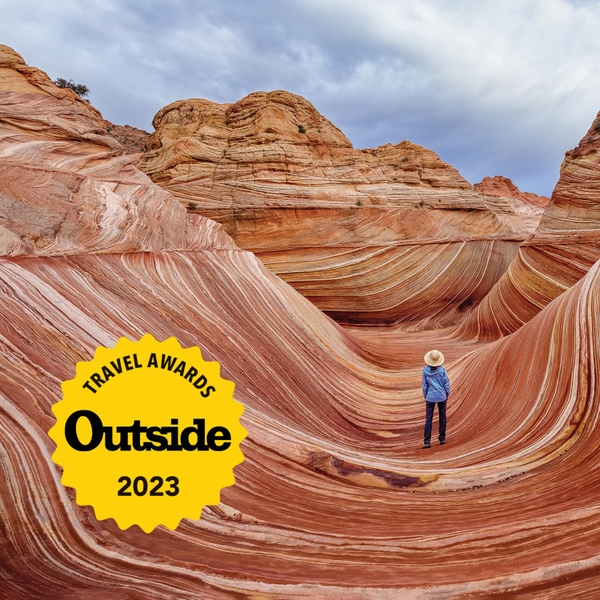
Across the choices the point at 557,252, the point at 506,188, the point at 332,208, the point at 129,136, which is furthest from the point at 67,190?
the point at 506,188

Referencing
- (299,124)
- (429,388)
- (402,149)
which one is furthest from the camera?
(402,149)

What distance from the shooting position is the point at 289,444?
192 inches

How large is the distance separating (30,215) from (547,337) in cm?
712

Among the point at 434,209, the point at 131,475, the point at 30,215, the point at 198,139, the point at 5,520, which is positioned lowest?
the point at 5,520

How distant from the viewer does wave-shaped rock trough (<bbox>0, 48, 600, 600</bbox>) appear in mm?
2727

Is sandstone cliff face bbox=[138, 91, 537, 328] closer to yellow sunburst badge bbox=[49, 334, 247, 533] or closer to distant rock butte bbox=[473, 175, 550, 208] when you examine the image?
yellow sunburst badge bbox=[49, 334, 247, 533]

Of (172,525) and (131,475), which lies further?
(172,525)

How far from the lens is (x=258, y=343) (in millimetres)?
7199

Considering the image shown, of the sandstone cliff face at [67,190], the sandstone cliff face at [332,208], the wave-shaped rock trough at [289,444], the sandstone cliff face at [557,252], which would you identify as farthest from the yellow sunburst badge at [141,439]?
the sandstone cliff face at [332,208]

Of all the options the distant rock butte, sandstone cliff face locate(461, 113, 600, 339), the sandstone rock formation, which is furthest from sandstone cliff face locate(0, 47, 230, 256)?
the distant rock butte

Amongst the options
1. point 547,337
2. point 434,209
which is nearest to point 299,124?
point 434,209

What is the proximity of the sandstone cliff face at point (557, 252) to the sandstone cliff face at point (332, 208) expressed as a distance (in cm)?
313

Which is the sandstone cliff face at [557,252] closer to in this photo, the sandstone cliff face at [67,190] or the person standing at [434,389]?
the person standing at [434,389]

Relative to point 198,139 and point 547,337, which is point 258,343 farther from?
point 198,139
